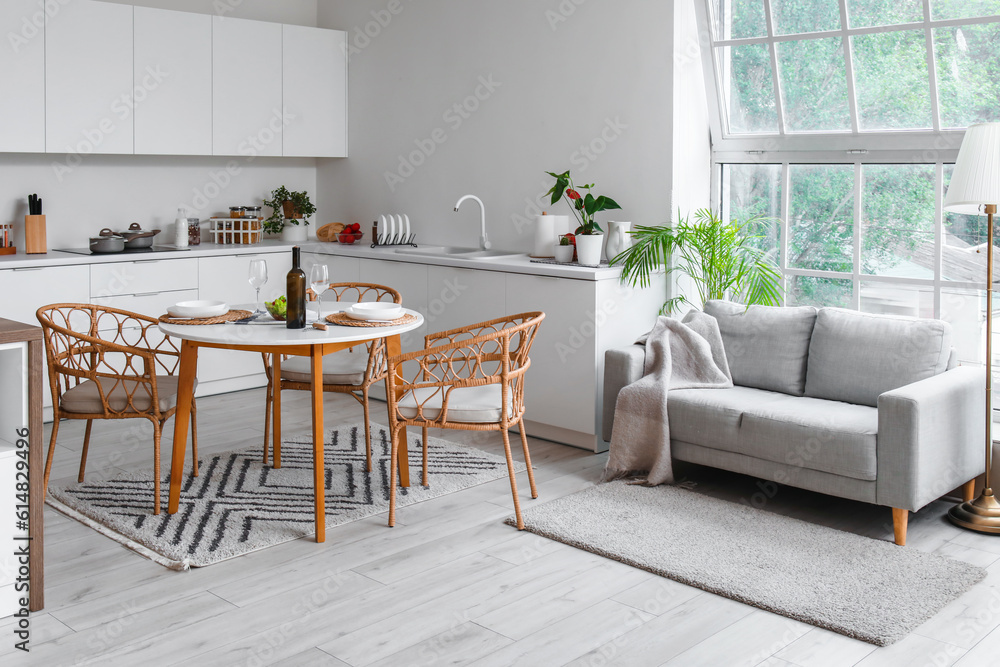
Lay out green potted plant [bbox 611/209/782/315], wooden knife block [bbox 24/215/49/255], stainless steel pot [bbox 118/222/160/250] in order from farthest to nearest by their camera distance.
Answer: stainless steel pot [bbox 118/222/160/250] → wooden knife block [bbox 24/215/49/255] → green potted plant [bbox 611/209/782/315]

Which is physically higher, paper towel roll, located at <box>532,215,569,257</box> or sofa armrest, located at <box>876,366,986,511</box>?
paper towel roll, located at <box>532,215,569,257</box>

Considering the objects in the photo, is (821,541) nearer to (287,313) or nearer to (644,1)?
(287,313)

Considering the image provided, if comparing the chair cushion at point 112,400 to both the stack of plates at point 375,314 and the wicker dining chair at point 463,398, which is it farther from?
the wicker dining chair at point 463,398

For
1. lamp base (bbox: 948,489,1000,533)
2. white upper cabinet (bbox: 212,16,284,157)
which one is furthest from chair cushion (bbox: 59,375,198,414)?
lamp base (bbox: 948,489,1000,533)

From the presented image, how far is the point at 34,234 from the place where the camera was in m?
A: 5.16

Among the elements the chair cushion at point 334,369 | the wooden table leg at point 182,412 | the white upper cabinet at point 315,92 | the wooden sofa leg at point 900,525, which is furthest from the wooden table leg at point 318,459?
the white upper cabinet at point 315,92

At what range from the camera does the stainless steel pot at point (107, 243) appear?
518 cm

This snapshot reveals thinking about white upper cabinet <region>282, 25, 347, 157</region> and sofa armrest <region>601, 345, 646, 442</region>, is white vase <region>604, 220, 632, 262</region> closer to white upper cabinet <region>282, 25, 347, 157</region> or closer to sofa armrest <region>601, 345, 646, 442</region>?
sofa armrest <region>601, 345, 646, 442</region>

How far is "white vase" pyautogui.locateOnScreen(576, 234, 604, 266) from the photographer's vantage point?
4.59 meters

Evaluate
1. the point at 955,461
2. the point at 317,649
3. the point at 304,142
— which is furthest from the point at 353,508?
the point at 304,142

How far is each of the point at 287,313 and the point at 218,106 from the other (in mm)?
2757

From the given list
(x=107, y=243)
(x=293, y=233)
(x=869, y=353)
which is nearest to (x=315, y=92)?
(x=293, y=233)

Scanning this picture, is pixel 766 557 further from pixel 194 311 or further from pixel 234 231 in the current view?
pixel 234 231

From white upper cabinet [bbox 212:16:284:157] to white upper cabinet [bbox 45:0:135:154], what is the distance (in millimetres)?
554
